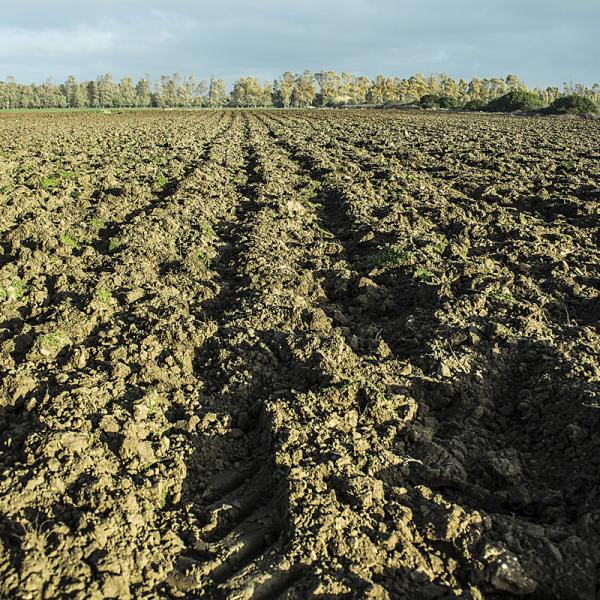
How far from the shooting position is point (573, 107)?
46250 mm

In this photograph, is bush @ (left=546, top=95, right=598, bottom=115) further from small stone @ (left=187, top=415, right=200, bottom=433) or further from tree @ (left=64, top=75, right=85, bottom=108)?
tree @ (left=64, top=75, right=85, bottom=108)

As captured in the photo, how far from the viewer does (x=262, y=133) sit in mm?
27516

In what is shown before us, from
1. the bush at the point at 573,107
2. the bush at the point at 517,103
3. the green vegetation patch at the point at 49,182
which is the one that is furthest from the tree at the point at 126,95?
the green vegetation patch at the point at 49,182

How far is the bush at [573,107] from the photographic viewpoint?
45.5 meters

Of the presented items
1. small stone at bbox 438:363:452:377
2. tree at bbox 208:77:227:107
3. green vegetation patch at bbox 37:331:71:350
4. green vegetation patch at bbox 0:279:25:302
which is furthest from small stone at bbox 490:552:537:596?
tree at bbox 208:77:227:107

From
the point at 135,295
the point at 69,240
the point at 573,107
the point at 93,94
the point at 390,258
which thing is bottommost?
the point at 135,295

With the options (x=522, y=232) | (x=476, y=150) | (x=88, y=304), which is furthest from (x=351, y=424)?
(x=476, y=150)

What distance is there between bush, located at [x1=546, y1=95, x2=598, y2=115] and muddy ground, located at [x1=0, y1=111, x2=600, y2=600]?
140ft

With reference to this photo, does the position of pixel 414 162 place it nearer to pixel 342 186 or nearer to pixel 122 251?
pixel 342 186

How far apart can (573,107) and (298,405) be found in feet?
169

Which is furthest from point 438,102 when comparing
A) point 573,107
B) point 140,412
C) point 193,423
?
point 140,412

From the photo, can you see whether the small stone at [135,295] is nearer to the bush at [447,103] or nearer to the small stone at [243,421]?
the small stone at [243,421]

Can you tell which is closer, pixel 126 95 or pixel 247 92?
pixel 247 92

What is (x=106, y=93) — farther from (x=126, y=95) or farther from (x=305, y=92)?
(x=305, y=92)
